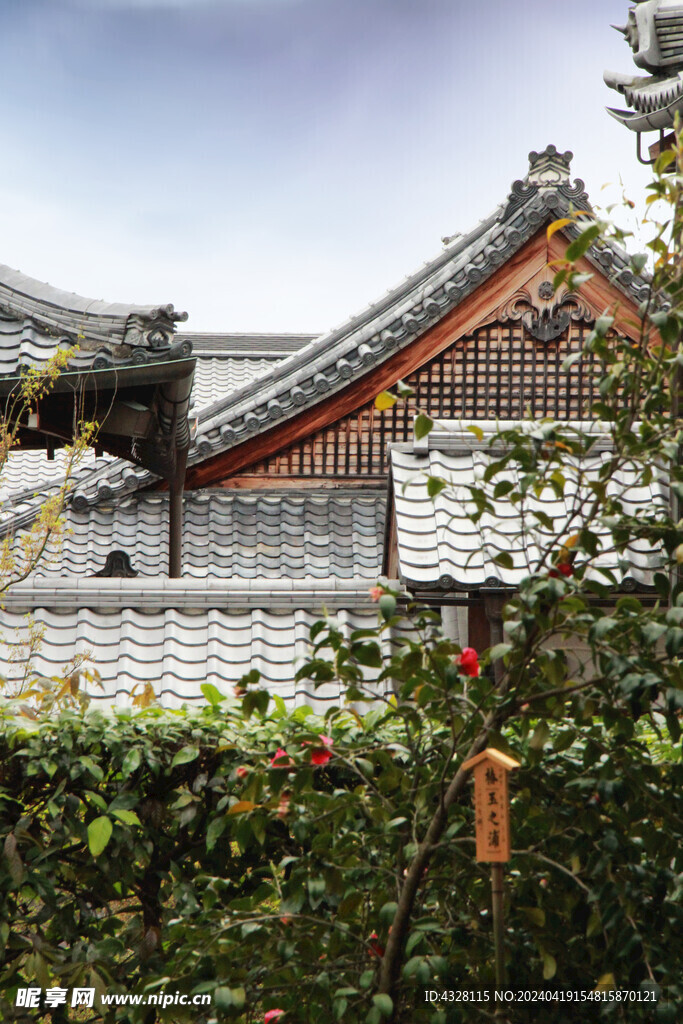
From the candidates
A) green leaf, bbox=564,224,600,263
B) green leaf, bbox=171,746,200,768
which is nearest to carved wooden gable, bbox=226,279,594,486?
green leaf, bbox=171,746,200,768

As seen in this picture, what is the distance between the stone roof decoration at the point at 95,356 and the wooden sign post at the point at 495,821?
3302 mm

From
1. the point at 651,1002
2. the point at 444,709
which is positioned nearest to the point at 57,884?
the point at 444,709

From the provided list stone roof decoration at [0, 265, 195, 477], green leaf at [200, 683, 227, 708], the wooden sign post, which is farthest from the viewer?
stone roof decoration at [0, 265, 195, 477]

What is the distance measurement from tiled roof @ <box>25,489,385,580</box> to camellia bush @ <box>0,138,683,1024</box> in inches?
179

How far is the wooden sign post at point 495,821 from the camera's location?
7.26 feet

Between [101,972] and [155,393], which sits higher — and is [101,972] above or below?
below

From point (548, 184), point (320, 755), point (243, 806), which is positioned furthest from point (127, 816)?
point (548, 184)

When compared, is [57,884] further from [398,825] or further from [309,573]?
[309,573]

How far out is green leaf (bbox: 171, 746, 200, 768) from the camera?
9.43 ft

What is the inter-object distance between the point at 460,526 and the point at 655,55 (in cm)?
311

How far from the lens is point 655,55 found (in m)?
5.76

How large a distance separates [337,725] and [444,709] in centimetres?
61

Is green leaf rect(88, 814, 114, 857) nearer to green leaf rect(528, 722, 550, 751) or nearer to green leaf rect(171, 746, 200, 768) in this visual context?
green leaf rect(171, 746, 200, 768)

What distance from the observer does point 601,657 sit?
2.37 metres
